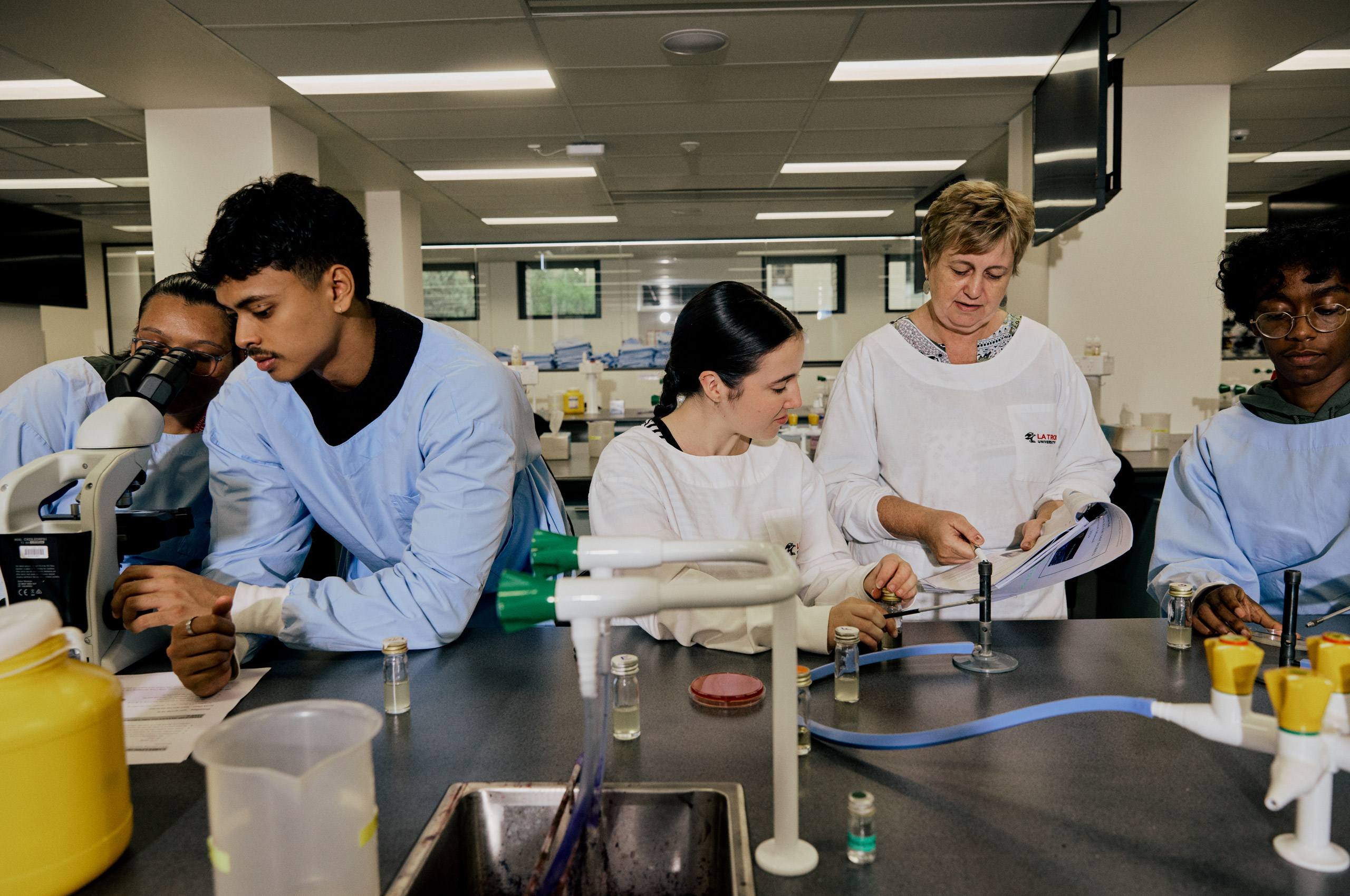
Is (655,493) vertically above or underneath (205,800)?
above

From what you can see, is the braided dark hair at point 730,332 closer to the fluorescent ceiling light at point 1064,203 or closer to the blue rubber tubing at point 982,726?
the blue rubber tubing at point 982,726

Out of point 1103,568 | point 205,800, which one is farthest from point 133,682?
point 1103,568

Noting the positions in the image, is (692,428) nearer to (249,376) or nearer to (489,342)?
(249,376)

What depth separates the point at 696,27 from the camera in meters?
3.20

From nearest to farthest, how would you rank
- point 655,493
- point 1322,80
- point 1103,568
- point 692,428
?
point 655,493
point 692,428
point 1103,568
point 1322,80

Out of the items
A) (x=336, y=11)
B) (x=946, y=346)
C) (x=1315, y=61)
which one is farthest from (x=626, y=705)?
(x=1315, y=61)

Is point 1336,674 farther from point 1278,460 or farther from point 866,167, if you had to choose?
point 866,167

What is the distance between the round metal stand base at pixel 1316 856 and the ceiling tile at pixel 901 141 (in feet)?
14.3

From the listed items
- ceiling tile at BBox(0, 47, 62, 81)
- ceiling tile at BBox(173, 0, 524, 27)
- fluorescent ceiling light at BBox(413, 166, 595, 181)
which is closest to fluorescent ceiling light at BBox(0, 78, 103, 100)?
ceiling tile at BBox(0, 47, 62, 81)

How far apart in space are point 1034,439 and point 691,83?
263cm

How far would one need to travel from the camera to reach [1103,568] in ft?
12.2

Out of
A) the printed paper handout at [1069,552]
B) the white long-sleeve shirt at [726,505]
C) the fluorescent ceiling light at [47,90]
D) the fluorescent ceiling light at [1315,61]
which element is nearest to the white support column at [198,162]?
the fluorescent ceiling light at [47,90]

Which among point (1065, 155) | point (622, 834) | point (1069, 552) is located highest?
point (1065, 155)

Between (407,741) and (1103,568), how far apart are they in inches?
137
